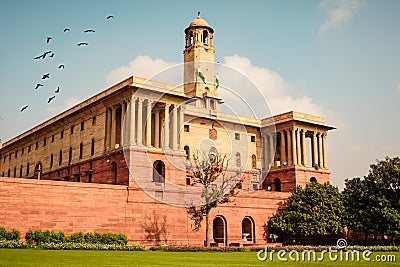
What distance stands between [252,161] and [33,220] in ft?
116

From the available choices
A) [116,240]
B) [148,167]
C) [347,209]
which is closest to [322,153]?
[347,209]

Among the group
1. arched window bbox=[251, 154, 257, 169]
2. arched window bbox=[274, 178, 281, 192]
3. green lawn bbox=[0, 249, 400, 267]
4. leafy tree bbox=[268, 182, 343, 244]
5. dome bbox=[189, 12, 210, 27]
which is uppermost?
dome bbox=[189, 12, 210, 27]

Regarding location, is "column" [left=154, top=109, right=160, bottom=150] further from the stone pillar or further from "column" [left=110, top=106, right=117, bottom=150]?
"column" [left=110, top=106, right=117, bottom=150]

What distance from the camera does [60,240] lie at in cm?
3572

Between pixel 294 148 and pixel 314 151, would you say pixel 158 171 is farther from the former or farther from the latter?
pixel 314 151

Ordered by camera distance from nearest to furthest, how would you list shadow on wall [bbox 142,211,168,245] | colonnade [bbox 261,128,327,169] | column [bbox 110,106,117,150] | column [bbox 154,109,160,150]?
shadow on wall [bbox 142,211,168,245] < column [bbox 110,106,117,150] < column [bbox 154,109,160,150] < colonnade [bbox 261,128,327,169]

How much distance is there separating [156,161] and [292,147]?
884 inches

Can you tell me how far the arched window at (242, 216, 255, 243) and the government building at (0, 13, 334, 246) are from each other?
0.11 m

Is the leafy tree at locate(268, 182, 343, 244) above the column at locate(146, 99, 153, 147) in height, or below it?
below

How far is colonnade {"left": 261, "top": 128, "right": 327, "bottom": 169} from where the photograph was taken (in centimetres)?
6200

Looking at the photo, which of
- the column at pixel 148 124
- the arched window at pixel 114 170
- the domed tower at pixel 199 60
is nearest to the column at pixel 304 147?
the domed tower at pixel 199 60

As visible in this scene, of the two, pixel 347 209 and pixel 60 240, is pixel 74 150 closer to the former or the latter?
pixel 60 240

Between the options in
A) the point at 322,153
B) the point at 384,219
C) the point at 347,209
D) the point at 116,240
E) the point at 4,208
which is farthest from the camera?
the point at 322,153

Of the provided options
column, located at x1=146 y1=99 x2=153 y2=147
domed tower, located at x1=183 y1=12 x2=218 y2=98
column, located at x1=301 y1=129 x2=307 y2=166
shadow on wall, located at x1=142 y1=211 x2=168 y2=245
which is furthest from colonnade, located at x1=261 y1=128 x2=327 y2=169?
shadow on wall, located at x1=142 y1=211 x2=168 y2=245
